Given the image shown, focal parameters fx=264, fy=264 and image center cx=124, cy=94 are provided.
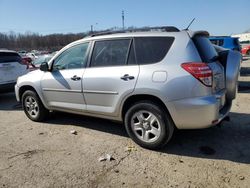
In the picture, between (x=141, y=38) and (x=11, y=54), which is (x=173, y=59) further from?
(x=11, y=54)

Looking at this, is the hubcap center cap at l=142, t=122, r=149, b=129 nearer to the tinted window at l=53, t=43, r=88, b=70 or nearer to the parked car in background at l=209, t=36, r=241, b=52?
the tinted window at l=53, t=43, r=88, b=70

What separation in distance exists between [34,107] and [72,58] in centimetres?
165

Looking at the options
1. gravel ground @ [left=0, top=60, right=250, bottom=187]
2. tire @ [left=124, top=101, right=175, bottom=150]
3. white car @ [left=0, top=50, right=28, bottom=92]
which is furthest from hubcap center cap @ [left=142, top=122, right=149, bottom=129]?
white car @ [left=0, top=50, right=28, bottom=92]

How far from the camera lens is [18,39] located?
10538cm

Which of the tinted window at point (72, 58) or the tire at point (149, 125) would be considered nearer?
the tire at point (149, 125)

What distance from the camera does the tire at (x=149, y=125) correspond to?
3.88 metres

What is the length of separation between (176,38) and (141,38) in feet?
1.92

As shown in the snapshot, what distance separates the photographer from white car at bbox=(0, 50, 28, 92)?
26.8 feet

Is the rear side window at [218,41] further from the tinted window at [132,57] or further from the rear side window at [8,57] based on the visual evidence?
the tinted window at [132,57]

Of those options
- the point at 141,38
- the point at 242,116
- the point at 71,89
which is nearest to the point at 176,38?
the point at 141,38

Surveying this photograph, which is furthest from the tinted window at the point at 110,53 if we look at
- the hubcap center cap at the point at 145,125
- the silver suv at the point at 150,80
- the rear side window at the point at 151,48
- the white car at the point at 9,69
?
the white car at the point at 9,69

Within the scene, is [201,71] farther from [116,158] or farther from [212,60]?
[116,158]

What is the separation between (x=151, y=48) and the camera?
13.2 ft

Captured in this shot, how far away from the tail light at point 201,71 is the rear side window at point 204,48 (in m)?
0.18
